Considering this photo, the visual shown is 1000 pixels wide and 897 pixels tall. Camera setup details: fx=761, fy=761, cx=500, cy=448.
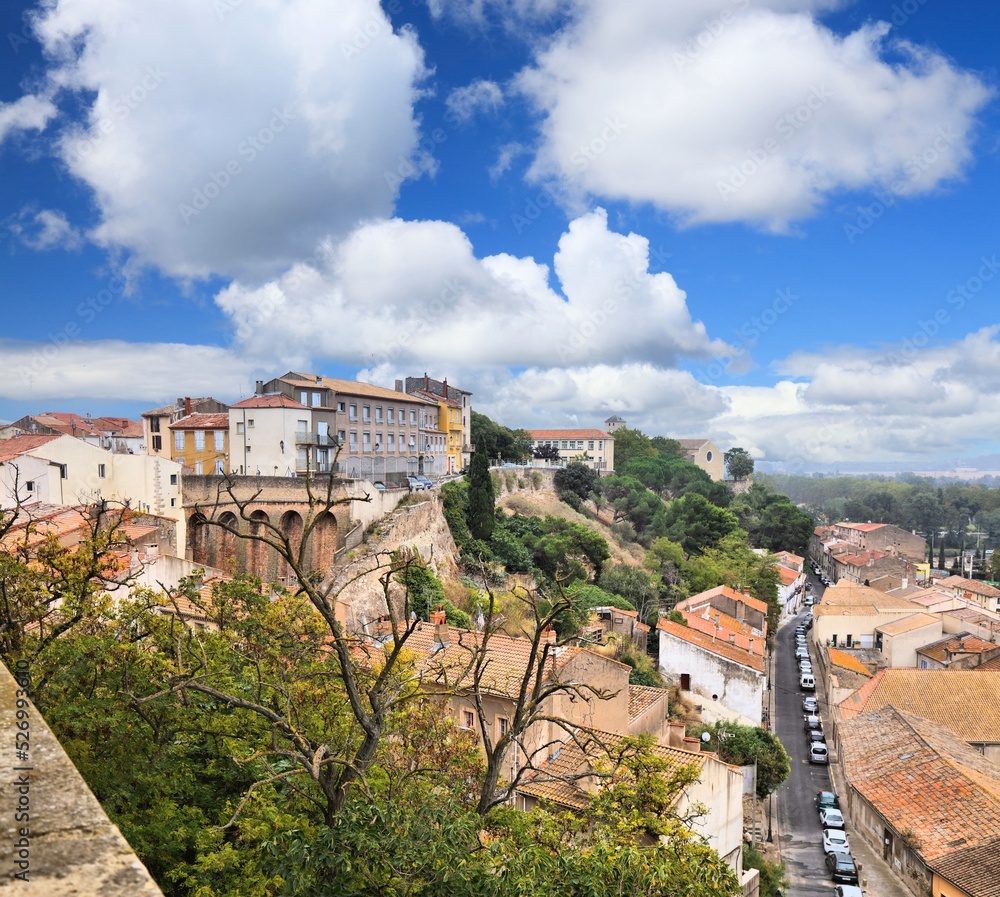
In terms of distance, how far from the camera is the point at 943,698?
35469 mm

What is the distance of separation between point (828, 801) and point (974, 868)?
1076 centimetres

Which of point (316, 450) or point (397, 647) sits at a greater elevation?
point (316, 450)

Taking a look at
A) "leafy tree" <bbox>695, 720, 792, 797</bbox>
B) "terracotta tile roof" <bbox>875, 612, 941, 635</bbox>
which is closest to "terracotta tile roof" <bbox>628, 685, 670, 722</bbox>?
"leafy tree" <bbox>695, 720, 792, 797</bbox>

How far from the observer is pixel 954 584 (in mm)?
71250

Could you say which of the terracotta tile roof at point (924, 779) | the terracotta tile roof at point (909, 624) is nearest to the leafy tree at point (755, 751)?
the terracotta tile roof at point (924, 779)

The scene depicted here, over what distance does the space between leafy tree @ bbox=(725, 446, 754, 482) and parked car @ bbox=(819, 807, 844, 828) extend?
352ft

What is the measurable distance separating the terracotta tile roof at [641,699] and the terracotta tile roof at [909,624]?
107ft

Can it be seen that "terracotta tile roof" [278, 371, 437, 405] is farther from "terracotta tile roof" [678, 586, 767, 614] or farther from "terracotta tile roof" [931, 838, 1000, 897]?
"terracotta tile roof" [931, 838, 1000, 897]

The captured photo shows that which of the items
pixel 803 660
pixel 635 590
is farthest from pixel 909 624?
pixel 635 590

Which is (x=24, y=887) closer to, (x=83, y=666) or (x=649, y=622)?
(x=83, y=666)

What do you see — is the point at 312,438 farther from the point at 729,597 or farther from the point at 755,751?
the point at 729,597

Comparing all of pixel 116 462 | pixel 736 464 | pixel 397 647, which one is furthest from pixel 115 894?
pixel 736 464

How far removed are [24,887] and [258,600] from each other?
12.6 m

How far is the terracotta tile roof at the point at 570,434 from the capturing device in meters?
103
